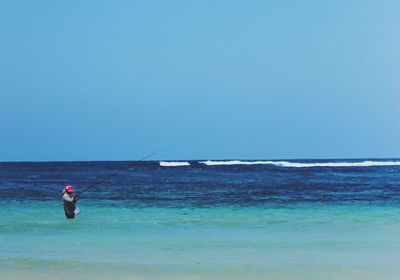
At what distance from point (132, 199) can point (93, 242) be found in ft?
39.5

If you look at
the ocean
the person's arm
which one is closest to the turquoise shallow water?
the ocean

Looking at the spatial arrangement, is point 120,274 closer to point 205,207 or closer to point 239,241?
point 239,241

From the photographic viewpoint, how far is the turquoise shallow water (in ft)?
35.0

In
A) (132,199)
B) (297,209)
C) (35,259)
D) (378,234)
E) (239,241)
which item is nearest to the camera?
(35,259)

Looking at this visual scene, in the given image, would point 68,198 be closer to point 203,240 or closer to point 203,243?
point 203,240

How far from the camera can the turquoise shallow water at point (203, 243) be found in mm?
10664

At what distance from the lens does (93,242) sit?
13961mm

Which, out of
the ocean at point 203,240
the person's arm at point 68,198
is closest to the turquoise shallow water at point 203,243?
the ocean at point 203,240

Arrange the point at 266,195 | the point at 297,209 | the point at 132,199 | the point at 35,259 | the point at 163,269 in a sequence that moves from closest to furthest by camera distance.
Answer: the point at 163,269, the point at 35,259, the point at 297,209, the point at 132,199, the point at 266,195

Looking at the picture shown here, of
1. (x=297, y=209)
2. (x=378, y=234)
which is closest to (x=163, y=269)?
(x=378, y=234)

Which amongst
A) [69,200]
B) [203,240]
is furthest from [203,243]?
[69,200]

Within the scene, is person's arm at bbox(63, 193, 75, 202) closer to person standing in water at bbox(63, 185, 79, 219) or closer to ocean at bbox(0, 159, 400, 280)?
person standing in water at bbox(63, 185, 79, 219)

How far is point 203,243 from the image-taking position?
44.6 ft

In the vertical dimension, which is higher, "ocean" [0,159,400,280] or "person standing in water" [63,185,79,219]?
"person standing in water" [63,185,79,219]
